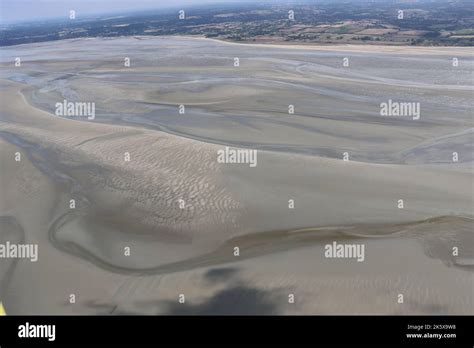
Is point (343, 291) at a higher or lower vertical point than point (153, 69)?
lower

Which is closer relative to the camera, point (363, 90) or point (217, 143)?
point (217, 143)

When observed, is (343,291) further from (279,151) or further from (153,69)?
(153,69)

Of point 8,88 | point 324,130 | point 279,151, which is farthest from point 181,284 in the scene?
point 8,88

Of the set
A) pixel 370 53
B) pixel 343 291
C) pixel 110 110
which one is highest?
pixel 370 53

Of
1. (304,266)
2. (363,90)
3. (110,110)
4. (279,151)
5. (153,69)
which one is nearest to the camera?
(304,266)

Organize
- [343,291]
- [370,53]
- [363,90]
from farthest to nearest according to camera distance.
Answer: [370,53]
[363,90]
[343,291]

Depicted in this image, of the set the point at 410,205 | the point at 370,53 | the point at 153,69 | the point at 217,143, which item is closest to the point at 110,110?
the point at 217,143
